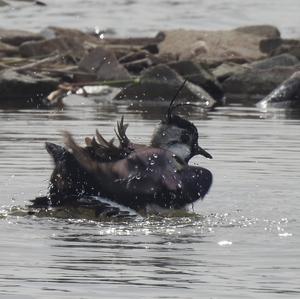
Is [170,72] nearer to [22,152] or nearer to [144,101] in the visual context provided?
[144,101]

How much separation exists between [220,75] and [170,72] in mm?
1437

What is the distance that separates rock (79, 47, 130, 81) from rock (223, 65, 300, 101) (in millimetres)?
1488

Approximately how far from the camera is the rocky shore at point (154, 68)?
19.7 metres

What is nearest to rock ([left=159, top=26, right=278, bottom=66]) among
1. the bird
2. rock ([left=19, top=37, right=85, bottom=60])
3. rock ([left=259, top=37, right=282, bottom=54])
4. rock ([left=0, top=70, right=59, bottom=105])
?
rock ([left=259, top=37, right=282, bottom=54])

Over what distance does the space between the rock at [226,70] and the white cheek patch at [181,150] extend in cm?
1111

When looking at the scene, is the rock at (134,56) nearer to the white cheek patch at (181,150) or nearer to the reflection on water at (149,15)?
the reflection on water at (149,15)

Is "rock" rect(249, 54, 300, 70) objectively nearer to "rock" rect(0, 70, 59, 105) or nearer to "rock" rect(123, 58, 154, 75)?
"rock" rect(123, 58, 154, 75)

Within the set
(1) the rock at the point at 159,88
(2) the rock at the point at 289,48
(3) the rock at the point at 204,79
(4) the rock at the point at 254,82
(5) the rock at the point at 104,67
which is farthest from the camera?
(2) the rock at the point at 289,48

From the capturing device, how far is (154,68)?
20094 mm

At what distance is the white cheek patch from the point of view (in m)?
9.92

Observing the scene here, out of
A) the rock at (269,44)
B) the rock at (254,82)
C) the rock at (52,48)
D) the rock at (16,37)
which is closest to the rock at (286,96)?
the rock at (254,82)

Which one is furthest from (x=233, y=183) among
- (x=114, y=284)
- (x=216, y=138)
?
(x=114, y=284)

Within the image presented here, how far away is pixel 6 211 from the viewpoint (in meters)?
10.1

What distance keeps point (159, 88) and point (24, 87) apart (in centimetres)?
182
